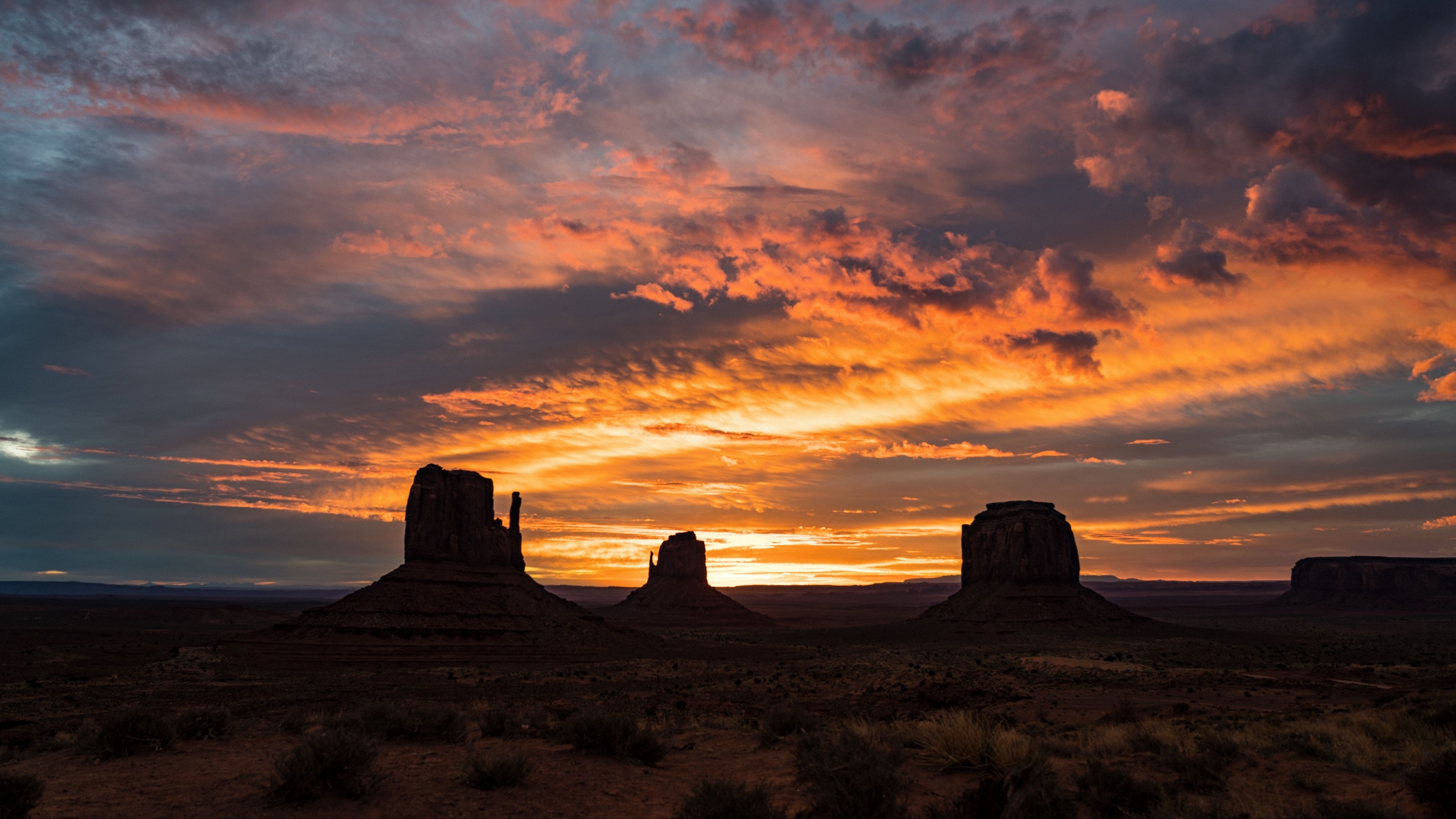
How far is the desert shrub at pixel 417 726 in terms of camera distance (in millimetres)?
16828

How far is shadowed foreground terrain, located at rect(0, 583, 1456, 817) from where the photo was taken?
11422 mm

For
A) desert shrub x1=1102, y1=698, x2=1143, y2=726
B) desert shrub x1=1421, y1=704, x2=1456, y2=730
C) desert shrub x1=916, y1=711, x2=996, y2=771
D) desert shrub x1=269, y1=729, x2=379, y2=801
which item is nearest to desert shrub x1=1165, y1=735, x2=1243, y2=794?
desert shrub x1=916, y1=711, x2=996, y2=771

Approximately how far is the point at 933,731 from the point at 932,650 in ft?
171

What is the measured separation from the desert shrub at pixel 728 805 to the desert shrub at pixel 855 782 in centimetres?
68

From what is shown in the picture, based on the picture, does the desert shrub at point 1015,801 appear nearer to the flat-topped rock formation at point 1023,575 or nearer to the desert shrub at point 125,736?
the desert shrub at point 125,736

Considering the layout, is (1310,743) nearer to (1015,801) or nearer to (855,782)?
(1015,801)

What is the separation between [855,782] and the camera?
1041cm

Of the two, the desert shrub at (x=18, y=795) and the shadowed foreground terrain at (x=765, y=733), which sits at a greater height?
the desert shrub at (x=18, y=795)

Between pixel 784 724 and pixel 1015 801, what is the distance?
29.3 feet

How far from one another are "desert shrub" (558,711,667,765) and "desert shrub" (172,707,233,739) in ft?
28.0

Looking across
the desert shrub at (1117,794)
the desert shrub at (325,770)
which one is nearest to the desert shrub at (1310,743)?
the desert shrub at (1117,794)

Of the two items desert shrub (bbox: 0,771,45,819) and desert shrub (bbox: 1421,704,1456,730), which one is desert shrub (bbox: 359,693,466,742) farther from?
desert shrub (bbox: 1421,704,1456,730)

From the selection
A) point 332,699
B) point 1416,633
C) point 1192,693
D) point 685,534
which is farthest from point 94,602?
point 1416,633

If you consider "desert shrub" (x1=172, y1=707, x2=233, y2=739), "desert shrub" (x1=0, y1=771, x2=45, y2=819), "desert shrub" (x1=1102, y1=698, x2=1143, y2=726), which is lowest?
"desert shrub" (x1=1102, y1=698, x2=1143, y2=726)
